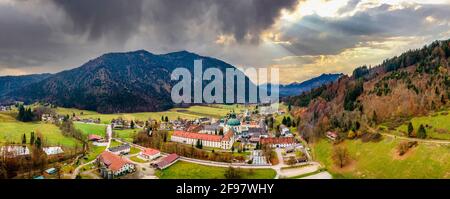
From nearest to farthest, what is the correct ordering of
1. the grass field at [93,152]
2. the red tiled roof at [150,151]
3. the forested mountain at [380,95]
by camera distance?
the grass field at [93,152], the red tiled roof at [150,151], the forested mountain at [380,95]

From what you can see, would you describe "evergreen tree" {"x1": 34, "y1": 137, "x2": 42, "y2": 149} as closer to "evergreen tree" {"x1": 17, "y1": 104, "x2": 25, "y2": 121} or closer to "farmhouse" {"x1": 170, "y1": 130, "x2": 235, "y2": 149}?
"evergreen tree" {"x1": 17, "y1": 104, "x2": 25, "y2": 121}

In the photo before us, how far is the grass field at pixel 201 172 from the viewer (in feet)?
29.4

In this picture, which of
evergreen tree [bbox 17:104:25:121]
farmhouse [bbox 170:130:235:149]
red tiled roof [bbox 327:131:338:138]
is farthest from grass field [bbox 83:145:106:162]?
red tiled roof [bbox 327:131:338:138]

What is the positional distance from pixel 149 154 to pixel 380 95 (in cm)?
1354

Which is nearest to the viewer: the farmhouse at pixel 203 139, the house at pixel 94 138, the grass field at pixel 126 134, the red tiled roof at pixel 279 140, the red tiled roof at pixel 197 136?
the house at pixel 94 138

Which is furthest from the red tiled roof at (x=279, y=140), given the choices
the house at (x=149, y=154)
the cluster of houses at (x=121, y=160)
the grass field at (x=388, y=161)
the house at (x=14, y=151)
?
the house at (x=14, y=151)

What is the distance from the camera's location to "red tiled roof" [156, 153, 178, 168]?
9764 millimetres

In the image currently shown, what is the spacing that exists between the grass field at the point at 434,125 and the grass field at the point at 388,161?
1.36m

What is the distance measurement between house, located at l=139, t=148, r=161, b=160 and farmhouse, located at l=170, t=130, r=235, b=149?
1197mm

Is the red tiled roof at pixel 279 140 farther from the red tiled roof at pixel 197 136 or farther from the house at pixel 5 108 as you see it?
the house at pixel 5 108

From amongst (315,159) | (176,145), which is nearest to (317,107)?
(315,159)

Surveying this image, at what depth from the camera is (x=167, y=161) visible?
10.1 m

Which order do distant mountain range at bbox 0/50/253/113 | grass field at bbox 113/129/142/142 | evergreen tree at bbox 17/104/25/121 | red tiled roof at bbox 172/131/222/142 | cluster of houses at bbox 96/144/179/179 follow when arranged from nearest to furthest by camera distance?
cluster of houses at bbox 96/144/179/179, grass field at bbox 113/129/142/142, evergreen tree at bbox 17/104/25/121, red tiled roof at bbox 172/131/222/142, distant mountain range at bbox 0/50/253/113

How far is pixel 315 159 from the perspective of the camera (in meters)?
11.3
